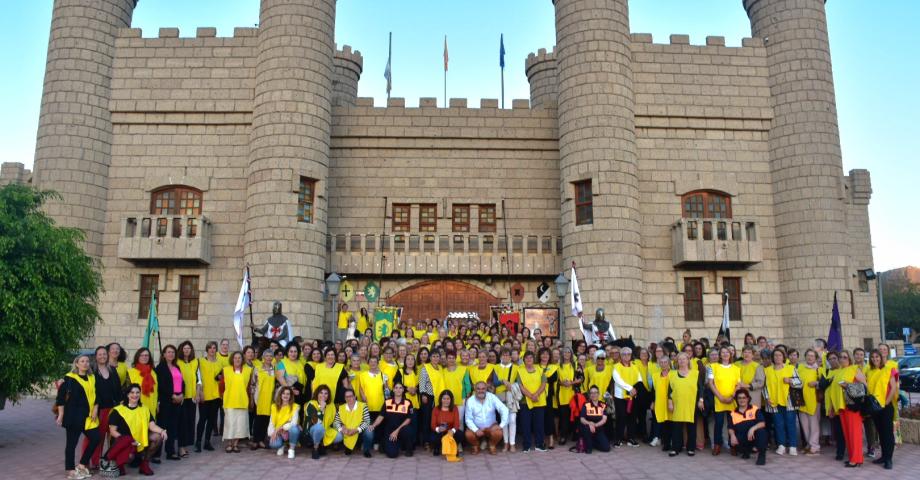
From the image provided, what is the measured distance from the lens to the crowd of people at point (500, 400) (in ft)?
32.3

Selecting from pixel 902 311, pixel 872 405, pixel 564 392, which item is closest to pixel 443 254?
pixel 564 392

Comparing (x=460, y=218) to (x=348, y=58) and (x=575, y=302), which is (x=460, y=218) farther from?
(x=348, y=58)

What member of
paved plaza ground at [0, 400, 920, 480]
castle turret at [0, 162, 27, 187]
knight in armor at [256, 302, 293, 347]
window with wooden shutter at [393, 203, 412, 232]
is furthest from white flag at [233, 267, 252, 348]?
castle turret at [0, 162, 27, 187]

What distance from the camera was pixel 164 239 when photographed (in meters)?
19.7

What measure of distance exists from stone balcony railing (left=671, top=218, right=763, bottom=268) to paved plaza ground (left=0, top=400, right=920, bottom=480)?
31.6 feet

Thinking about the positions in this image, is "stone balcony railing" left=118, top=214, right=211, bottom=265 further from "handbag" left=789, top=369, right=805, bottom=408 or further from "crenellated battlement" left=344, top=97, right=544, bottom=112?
"handbag" left=789, top=369, right=805, bottom=408

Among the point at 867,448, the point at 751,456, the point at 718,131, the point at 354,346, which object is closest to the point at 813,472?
the point at 751,456

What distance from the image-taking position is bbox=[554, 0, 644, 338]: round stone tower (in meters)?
19.5

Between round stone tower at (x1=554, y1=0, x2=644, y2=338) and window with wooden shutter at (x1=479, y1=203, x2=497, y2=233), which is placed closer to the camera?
round stone tower at (x1=554, y1=0, x2=644, y2=338)

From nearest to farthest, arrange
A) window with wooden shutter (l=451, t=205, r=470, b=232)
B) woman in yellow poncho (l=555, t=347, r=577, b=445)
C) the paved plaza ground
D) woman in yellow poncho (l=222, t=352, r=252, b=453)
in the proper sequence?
the paved plaza ground → woman in yellow poncho (l=222, t=352, r=252, b=453) → woman in yellow poncho (l=555, t=347, r=577, b=445) → window with wooden shutter (l=451, t=205, r=470, b=232)

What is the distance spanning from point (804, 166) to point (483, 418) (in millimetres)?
15649

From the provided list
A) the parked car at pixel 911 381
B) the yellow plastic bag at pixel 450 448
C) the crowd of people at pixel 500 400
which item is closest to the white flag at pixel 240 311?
the crowd of people at pixel 500 400

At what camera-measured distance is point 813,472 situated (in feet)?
30.2

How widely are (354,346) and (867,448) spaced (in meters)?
8.55
